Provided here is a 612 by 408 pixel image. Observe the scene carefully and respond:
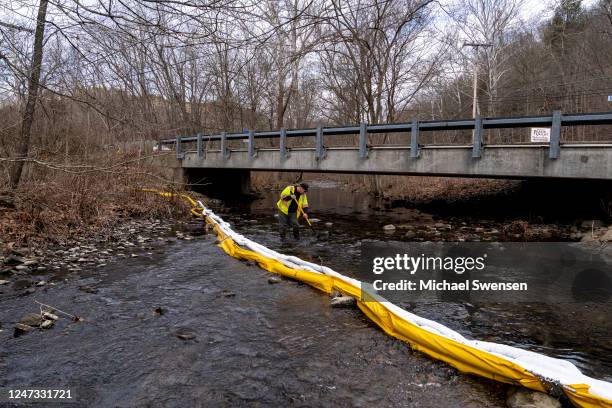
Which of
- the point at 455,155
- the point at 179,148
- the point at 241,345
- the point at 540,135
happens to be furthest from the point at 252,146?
the point at 241,345

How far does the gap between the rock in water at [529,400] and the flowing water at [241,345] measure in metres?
0.14

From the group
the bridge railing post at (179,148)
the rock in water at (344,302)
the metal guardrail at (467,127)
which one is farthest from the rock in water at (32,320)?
the bridge railing post at (179,148)

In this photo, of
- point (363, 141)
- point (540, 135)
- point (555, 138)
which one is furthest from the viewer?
point (363, 141)

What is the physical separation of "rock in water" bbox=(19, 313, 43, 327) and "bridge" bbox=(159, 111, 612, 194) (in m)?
9.88

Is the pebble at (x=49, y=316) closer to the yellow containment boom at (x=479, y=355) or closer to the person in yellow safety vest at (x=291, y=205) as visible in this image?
the yellow containment boom at (x=479, y=355)

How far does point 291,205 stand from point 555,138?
6.52m

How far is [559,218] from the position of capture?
12.2 meters

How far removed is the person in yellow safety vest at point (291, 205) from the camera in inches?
396

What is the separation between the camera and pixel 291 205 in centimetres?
1038

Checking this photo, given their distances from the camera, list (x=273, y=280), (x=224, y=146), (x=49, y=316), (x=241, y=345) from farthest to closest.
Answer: (x=224, y=146) < (x=273, y=280) < (x=49, y=316) < (x=241, y=345)

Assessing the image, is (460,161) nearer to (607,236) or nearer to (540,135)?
(540,135)

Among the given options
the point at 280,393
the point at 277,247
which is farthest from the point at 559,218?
the point at 280,393

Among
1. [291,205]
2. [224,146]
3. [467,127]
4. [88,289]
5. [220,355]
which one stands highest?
[467,127]

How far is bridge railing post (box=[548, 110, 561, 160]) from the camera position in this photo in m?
9.23
